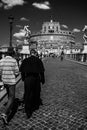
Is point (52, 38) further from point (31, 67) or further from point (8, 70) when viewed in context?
point (8, 70)

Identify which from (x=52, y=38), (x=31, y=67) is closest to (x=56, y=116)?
(x=31, y=67)

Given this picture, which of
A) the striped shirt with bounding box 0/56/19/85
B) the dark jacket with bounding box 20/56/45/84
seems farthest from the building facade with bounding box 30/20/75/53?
the striped shirt with bounding box 0/56/19/85

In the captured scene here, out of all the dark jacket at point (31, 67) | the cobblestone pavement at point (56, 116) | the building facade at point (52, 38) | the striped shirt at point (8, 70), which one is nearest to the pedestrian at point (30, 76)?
the dark jacket at point (31, 67)

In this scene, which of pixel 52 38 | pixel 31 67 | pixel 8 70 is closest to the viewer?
pixel 8 70

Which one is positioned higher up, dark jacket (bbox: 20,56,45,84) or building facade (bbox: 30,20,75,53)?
building facade (bbox: 30,20,75,53)

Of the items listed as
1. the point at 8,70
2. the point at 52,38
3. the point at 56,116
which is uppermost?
the point at 52,38

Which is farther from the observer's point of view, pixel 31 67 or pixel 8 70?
pixel 31 67

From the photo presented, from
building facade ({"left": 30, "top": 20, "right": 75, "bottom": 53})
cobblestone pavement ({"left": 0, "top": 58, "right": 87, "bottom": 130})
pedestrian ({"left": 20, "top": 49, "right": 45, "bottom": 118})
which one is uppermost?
building facade ({"left": 30, "top": 20, "right": 75, "bottom": 53})

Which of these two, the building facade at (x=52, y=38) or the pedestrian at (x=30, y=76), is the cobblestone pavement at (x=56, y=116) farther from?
the building facade at (x=52, y=38)

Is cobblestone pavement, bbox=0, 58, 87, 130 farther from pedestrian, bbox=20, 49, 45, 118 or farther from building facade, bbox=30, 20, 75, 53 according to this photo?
building facade, bbox=30, 20, 75, 53

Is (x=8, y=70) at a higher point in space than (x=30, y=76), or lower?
higher

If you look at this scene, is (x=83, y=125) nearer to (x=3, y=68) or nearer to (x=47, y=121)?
(x=47, y=121)

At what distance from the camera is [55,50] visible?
109 meters

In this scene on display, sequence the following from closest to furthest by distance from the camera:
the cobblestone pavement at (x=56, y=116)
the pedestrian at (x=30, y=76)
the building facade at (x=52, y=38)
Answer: the cobblestone pavement at (x=56, y=116)
the pedestrian at (x=30, y=76)
the building facade at (x=52, y=38)
